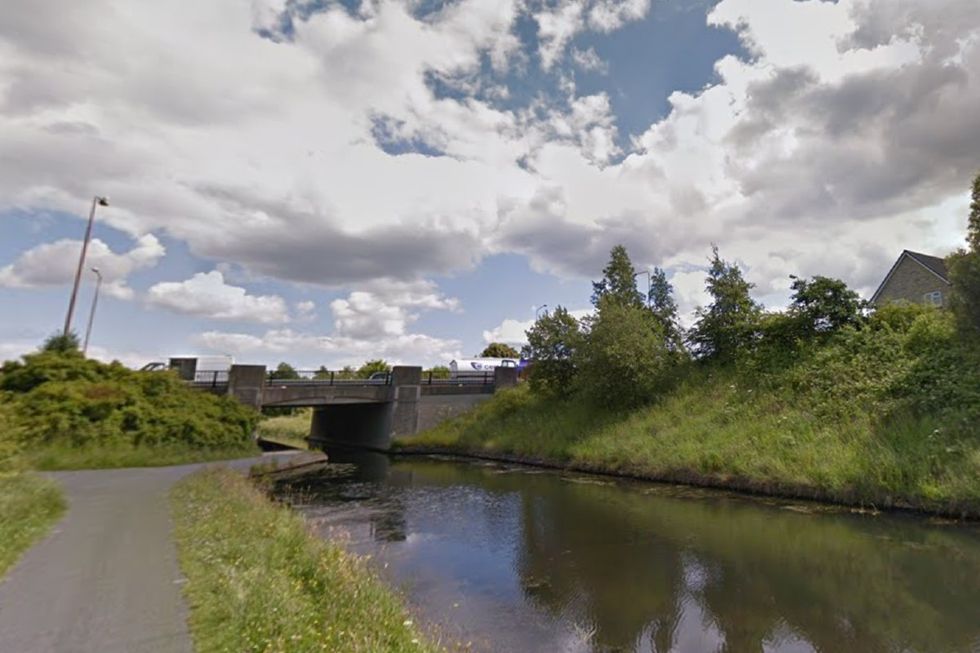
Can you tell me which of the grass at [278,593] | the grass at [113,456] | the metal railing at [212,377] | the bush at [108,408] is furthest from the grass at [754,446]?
the grass at [113,456]

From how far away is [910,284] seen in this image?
119ft

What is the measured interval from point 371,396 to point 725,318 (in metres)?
21.9

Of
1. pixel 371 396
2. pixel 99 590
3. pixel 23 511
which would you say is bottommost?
pixel 99 590

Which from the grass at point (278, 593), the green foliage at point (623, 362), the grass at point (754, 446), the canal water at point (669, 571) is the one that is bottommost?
the canal water at point (669, 571)

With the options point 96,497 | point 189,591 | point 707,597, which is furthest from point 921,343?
point 96,497

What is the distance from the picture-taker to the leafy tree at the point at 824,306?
24375mm

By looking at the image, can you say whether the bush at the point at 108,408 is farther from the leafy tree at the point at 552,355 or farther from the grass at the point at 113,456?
the leafy tree at the point at 552,355

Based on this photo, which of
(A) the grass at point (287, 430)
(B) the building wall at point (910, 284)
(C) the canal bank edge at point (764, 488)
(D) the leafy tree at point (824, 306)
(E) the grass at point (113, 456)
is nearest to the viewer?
(C) the canal bank edge at point (764, 488)

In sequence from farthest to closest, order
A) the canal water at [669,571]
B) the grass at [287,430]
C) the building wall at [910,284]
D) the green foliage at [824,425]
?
the grass at [287,430] < the building wall at [910,284] < the green foliage at [824,425] < the canal water at [669,571]

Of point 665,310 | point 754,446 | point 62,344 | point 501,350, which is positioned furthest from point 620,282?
point 501,350

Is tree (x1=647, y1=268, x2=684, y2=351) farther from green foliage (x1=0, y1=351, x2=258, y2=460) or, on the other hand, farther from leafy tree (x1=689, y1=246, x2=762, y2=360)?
green foliage (x1=0, y1=351, x2=258, y2=460)

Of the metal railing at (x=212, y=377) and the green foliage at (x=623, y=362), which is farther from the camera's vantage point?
the metal railing at (x=212, y=377)

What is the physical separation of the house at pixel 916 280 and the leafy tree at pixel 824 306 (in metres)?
11.1

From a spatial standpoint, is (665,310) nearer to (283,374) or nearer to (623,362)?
(623,362)
